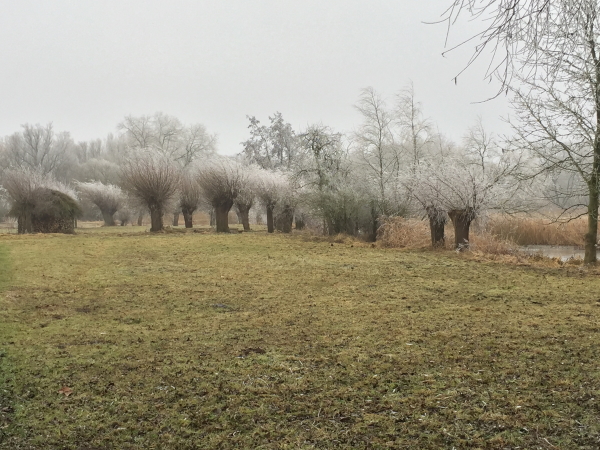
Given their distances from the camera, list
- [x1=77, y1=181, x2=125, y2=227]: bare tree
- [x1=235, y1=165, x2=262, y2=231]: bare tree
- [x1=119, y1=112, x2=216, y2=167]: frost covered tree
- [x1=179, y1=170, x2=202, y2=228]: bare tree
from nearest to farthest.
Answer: [x1=235, y1=165, x2=262, y2=231]: bare tree < [x1=179, y1=170, x2=202, y2=228]: bare tree < [x1=77, y1=181, x2=125, y2=227]: bare tree < [x1=119, y1=112, x2=216, y2=167]: frost covered tree

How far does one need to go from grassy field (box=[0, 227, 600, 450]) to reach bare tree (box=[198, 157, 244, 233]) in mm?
16887

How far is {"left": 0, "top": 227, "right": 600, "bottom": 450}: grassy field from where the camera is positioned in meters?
3.13

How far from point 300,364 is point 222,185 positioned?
22.0 m

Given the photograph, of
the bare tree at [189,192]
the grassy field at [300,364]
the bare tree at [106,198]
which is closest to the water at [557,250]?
the grassy field at [300,364]

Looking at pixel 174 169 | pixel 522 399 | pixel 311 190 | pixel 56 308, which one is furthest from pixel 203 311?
pixel 174 169

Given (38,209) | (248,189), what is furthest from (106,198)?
(248,189)

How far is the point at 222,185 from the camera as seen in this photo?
1015 inches

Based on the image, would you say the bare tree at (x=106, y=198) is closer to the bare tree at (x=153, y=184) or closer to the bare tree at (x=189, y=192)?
the bare tree at (x=189, y=192)

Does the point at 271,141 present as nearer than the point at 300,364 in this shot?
No

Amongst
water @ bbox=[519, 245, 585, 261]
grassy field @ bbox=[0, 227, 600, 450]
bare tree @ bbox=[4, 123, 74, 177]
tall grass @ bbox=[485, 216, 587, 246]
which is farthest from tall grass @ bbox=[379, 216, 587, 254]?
bare tree @ bbox=[4, 123, 74, 177]

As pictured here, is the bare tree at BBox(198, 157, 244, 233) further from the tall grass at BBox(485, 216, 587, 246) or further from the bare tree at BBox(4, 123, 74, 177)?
the bare tree at BBox(4, 123, 74, 177)

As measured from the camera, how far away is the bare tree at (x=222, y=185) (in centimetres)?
2567

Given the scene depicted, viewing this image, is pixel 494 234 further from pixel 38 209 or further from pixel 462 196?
pixel 38 209

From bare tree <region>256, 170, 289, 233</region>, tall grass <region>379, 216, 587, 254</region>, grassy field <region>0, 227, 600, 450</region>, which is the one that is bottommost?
grassy field <region>0, 227, 600, 450</region>
